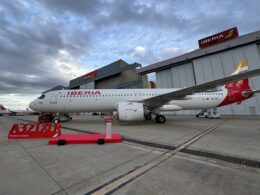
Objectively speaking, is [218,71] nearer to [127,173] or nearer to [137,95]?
[137,95]

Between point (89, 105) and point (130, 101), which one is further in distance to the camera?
point (89, 105)

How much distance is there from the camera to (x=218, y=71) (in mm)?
18156

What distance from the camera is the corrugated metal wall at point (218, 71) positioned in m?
15.9

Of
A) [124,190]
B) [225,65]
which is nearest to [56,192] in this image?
[124,190]

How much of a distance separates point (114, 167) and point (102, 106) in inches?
331

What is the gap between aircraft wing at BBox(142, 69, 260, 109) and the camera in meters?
4.98

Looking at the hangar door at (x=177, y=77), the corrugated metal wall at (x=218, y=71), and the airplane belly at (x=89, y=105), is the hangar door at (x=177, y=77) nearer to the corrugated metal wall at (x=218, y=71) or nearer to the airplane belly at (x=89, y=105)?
the corrugated metal wall at (x=218, y=71)

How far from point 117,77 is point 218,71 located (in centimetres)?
2117

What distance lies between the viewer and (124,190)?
5.69 feet

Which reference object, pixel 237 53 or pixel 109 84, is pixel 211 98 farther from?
pixel 109 84

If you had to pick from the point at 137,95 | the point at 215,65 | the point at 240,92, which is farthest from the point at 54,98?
the point at 215,65

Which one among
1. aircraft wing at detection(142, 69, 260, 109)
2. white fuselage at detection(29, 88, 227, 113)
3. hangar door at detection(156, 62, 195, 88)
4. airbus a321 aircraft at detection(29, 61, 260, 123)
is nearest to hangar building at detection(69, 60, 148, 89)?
hangar door at detection(156, 62, 195, 88)

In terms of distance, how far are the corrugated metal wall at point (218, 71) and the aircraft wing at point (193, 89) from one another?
1342 centimetres

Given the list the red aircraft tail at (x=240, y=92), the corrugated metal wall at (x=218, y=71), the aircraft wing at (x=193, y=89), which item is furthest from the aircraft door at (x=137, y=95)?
the corrugated metal wall at (x=218, y=71)
